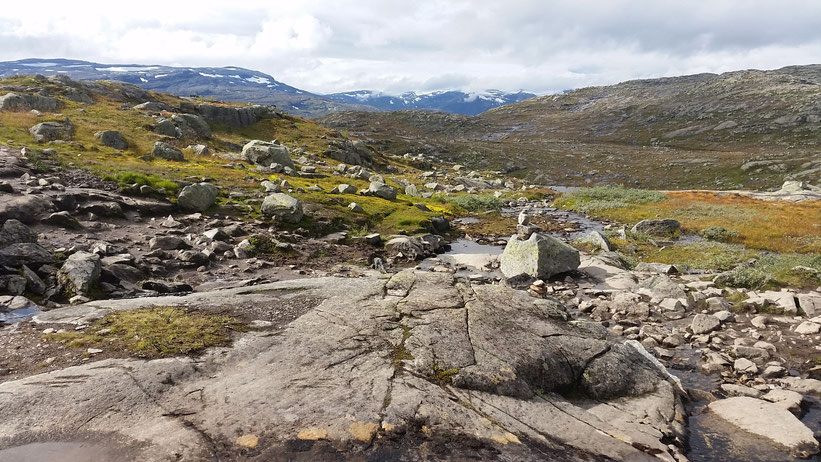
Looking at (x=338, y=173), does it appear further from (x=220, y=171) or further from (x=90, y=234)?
(x=90, y=234)

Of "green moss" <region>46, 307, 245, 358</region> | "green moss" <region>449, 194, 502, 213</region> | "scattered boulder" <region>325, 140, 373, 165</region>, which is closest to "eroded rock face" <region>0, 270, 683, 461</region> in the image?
"green moss" <region>46, 307, 245, 358</region>

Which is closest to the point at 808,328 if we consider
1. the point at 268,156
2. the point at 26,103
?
the point at 268,156

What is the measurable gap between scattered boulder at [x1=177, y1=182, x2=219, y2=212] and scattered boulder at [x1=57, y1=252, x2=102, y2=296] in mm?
14098

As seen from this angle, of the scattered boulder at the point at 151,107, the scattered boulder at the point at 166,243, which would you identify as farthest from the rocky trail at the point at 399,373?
the scattered boulder at the point at 151,107

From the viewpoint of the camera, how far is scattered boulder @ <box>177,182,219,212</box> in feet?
97.9

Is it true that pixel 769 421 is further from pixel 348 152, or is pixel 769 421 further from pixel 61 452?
pixel 348 152

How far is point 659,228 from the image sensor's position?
137 ft

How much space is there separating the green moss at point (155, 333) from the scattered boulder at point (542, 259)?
18.3m

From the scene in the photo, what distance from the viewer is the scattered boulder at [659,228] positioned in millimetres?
41375

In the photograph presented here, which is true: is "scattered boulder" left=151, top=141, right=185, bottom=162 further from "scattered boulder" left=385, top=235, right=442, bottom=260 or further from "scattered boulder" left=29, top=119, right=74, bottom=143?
"scattered boulder" left=385, top=235, right=442, bottom=260

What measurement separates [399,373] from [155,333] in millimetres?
6226

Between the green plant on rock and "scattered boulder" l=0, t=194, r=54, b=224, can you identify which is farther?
the green plant on rock

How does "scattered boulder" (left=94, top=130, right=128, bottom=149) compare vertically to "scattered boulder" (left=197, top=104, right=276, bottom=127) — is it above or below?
below

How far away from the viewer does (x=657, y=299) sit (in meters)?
20.3
